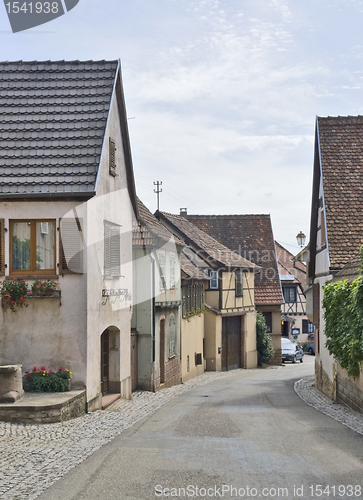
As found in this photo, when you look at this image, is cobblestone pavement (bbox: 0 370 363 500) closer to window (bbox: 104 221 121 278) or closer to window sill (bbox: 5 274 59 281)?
window sill (bbox: 5 274 59 281)

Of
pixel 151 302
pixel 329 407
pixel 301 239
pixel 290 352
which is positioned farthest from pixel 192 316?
pixel 301 239

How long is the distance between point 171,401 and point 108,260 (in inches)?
195

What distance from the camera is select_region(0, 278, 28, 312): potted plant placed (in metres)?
12.8

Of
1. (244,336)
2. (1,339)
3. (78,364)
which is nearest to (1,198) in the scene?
(1,339)

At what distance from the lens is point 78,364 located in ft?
42.4

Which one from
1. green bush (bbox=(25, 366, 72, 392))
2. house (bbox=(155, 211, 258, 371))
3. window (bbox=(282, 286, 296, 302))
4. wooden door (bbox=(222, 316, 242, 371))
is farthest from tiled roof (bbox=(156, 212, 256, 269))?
green bush (bbox=(25, 366, 72, 392))

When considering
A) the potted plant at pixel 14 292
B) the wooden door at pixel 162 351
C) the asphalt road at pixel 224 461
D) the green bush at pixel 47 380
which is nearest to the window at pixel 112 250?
the potted plant at pixel 14 292

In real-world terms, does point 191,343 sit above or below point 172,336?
below

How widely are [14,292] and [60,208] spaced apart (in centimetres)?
194

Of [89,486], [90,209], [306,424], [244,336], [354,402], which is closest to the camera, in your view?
[89,486]

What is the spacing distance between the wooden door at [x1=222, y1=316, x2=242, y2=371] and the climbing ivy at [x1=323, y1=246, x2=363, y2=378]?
19556mm

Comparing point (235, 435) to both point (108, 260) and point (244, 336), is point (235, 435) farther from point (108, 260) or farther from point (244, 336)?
point (244, 336)

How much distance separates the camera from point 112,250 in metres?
15.7

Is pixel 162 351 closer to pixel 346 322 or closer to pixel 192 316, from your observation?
pixel 192 316
